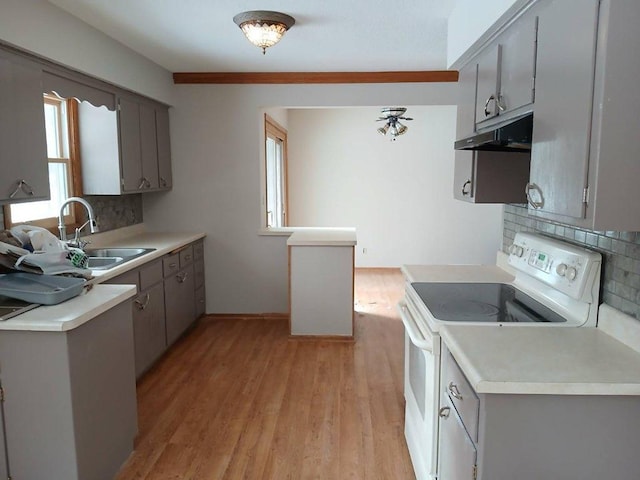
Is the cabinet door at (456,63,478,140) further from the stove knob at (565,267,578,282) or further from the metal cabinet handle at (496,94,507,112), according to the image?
the stove knob at (565,267,578,282)

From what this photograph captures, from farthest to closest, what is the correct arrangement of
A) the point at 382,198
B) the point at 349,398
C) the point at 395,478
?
the point at 382,198
the point at 349,398
the point at 395,478

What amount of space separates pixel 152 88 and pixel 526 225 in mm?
3126

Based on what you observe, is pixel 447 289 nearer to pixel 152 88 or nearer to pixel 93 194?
pixel 93 194

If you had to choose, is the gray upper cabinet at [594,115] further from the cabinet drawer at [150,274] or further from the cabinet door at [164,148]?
the cabinet door at [164,148]

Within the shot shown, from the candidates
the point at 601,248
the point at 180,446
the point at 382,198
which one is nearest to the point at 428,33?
the point at 601,248

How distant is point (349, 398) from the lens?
3217mm

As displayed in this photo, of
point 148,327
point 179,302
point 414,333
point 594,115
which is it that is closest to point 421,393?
point 414,333

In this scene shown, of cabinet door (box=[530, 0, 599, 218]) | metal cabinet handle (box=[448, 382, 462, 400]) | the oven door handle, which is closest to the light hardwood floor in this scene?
the oven door handle

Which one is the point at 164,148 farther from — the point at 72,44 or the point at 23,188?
the point at 23,188

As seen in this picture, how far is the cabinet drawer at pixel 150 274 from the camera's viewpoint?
3.38 m

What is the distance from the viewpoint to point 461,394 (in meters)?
1.62

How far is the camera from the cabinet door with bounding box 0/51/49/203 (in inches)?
94.7

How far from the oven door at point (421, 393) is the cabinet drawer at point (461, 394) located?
0.35ft

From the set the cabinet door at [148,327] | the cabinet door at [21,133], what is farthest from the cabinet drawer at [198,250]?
the cabinet door at [21,133]
